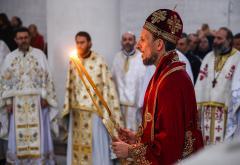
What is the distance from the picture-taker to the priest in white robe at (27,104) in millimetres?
6730

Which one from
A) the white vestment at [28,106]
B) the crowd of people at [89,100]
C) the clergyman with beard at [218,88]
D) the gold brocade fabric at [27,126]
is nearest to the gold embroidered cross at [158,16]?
the crowd of people at [89,100]

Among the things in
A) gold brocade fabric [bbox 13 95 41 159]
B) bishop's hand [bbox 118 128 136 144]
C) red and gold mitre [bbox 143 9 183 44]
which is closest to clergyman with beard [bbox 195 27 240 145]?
gold brocade fabric [bbox 13 95 41 159]

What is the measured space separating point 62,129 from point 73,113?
711 millimetres

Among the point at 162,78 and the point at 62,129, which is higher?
the point at 162,78

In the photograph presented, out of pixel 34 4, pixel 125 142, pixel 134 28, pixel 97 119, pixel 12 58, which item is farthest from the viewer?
pixel 34 4

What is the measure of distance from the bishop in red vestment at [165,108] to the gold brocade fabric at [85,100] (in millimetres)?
3386

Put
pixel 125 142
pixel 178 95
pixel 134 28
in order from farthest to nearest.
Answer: pixel 134 28 < pixel 125 142 < pixel 178 95

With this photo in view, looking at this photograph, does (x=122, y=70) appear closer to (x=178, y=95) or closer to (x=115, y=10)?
(x=115, y=10)

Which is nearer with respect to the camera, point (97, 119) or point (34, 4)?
point (97, 119)

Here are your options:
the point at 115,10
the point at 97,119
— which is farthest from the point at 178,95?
the point at 115,10

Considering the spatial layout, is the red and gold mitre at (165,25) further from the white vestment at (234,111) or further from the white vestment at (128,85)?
the white vestment at (128,85)

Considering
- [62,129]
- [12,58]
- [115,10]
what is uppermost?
[115,10]

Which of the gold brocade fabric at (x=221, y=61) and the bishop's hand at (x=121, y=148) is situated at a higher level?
the gold brocade fabric at (x=221, y=61)

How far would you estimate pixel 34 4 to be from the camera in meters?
15.0
